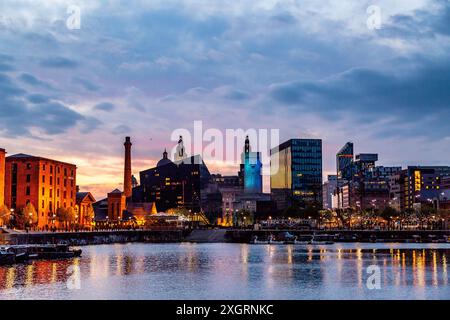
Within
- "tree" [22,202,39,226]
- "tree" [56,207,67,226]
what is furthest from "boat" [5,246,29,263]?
"tree" [56,207,67,226]

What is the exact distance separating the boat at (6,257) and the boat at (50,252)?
8.65 m

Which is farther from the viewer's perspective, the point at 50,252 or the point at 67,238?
the point at 67,238

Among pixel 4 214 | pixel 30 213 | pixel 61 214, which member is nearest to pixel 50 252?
pixel 4 214

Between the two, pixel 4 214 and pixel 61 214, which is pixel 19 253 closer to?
pixel 4 214

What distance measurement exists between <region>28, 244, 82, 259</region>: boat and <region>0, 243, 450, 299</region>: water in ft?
20.6

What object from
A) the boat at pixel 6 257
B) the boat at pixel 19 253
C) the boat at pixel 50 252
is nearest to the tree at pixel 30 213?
the boat at pixel 50 252

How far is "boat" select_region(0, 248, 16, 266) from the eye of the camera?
98137mm

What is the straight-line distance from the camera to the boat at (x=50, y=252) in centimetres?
11306

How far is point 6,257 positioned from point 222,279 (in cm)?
3715

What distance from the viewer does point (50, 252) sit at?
115188 mm
